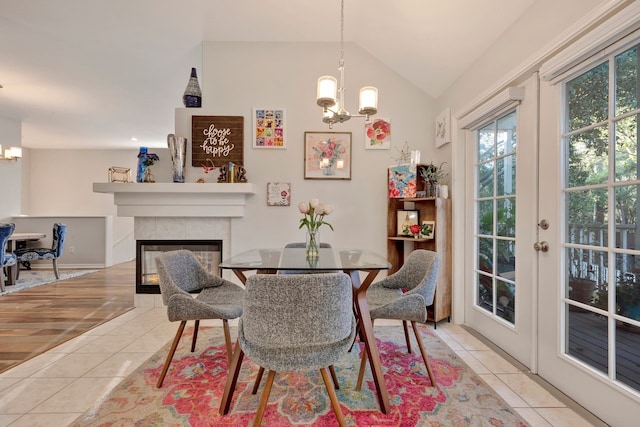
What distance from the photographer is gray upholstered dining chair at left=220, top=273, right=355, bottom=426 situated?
1181mm

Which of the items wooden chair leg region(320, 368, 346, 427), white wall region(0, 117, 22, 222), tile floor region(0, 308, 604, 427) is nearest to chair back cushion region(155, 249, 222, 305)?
tile floor region(0, 308, 604, 427)

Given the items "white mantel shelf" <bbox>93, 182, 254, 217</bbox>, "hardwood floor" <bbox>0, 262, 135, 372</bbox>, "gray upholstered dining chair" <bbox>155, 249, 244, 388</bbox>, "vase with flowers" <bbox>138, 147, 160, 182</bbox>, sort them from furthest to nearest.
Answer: "vase with flowers" <bbox>138, 147, 160, 182</bbox> → "white mantel shelf" <bbox>93, 182, 254, 217</bbox> → "hardwood floor" <bbox>0, 262, 135, 372</bbox> → "gray upholstered dining chair" <bbox>155, 249, 244, 388</bbox>

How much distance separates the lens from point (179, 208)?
3.17 meters

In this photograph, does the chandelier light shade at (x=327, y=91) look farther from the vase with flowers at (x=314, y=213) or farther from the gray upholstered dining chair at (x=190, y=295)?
the gray upholstered dining chair at (x=190, y=295)

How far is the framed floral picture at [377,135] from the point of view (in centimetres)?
331

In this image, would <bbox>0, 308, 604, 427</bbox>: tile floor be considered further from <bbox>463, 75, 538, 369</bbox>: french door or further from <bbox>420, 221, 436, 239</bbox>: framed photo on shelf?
<bbox>420, 221, 436, 239</bbox>: framed photo on shelf

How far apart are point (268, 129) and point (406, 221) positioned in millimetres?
1778

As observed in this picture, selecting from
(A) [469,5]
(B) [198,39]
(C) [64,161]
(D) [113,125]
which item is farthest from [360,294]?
(C) [64,161]

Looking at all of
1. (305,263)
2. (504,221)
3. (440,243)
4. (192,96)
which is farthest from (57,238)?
(504,221)

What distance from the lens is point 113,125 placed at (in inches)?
225

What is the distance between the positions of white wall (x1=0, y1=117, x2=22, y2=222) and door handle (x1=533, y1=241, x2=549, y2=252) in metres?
7.70

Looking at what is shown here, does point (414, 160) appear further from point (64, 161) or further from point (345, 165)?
point (64, 161)

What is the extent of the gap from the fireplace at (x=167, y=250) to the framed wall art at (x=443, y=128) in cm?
259

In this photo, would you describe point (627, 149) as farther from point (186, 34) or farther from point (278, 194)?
point (186, 34)
